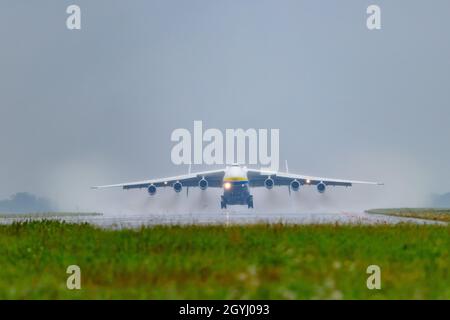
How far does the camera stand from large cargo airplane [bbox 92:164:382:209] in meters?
70.6

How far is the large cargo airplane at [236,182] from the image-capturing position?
7056 centimetres

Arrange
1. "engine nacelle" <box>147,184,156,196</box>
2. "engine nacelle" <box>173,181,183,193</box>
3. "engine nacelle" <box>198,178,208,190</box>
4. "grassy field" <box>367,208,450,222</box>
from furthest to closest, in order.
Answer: "engine nacelle" <box>198,178,208,190</box>
"engine nacelle" <box>173,181,183,193</box>
"engine nacelle" <box>147,184,156,196</box>
"grassy field" <box>367,208,450,222</box>

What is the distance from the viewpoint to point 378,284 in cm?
1269

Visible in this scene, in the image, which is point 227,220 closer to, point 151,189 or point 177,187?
point 151,189

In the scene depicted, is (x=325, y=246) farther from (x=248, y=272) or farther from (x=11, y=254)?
(x=11, y=254)

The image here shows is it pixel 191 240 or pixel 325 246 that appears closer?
pixel 325 246

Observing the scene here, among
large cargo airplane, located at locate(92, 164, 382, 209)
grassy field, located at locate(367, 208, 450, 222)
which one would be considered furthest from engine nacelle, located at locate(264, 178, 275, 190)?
grassy field, located at locate(367, 208, 450, 222)

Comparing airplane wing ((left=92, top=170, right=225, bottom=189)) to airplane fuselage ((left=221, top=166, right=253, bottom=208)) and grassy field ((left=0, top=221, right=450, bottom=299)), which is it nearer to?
airplane fuselage ((left=221, top=166, right=253, bottom=208))

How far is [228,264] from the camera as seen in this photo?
15.2 meters

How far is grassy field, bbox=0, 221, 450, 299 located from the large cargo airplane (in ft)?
152
